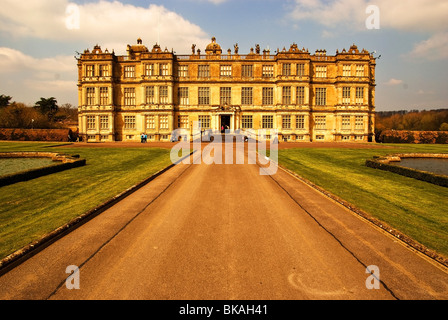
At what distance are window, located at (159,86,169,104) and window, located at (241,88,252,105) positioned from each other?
1476 cm

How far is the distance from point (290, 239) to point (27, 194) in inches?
528

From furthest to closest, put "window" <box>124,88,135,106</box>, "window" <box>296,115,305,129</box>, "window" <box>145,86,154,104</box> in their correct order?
"window" <box>124,88,135,106</box>, "window" <box>296,115,305,129</box>, "window" <box>145,86,154,104</box>

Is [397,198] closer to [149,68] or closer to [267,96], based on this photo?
[267,96]

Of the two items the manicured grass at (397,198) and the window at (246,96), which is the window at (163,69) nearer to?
the window at (246,96)

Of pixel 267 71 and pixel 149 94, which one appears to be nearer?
pixel 149 94

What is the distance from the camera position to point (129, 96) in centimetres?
5162

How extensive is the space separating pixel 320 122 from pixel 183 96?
27768mm

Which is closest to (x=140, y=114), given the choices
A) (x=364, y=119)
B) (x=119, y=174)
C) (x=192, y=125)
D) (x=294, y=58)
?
(x=192, y=125)

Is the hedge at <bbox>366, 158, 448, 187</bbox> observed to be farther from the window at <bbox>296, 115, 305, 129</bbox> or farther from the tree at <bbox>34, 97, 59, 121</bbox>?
the tree at <bbox>34, 97, 59, 121</bbox>

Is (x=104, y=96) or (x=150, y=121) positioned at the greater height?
(x=104, y=96)

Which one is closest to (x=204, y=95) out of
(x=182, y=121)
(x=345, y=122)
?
(x=182, y=121)

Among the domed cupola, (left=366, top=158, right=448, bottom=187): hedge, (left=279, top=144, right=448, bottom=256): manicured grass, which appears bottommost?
(left=279, top=144, right=448, bottom=256): manicured grass

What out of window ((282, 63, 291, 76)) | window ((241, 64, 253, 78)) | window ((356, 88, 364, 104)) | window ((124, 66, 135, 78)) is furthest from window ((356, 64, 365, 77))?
window ((124, 66, 135, 78))

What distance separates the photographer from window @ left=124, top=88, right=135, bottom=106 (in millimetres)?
51500
